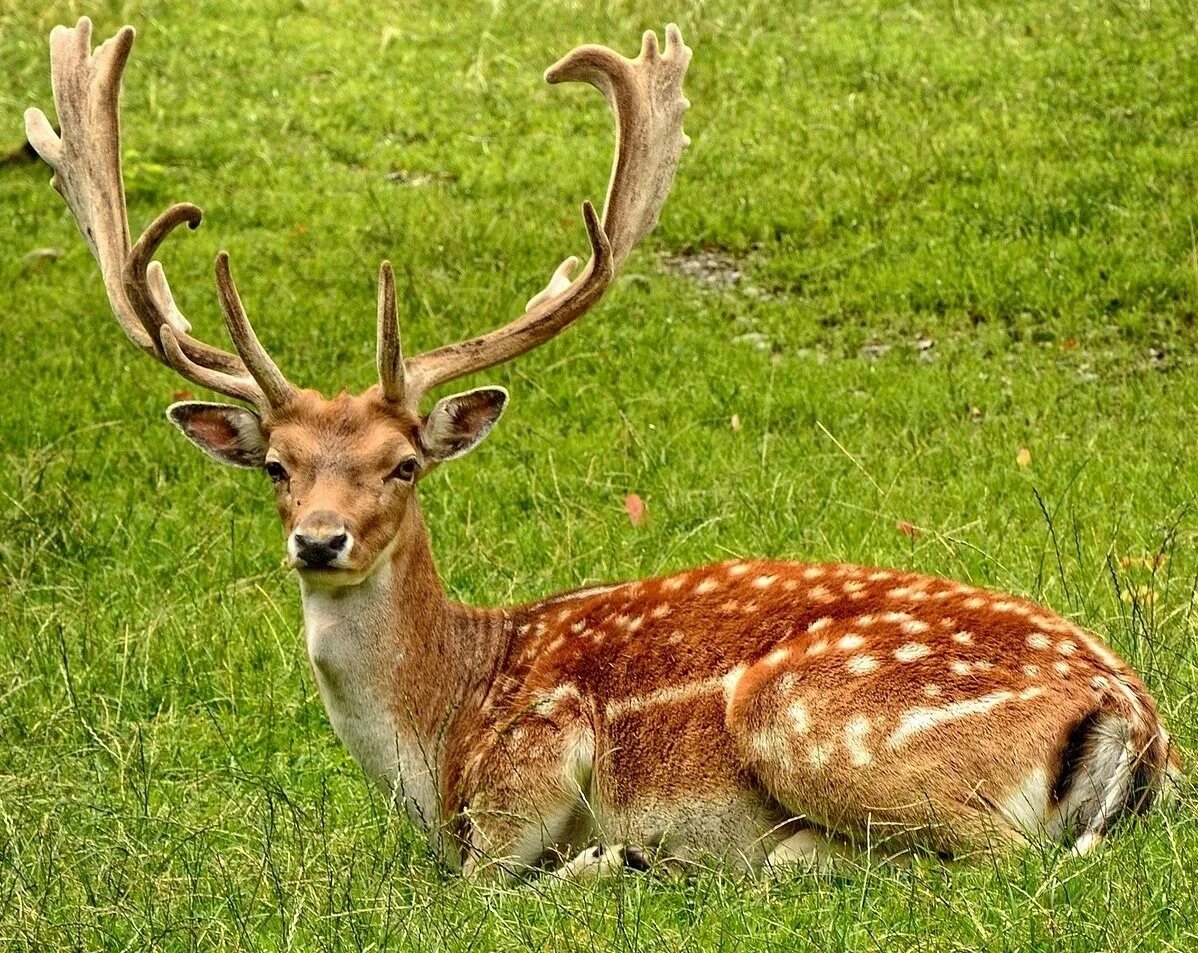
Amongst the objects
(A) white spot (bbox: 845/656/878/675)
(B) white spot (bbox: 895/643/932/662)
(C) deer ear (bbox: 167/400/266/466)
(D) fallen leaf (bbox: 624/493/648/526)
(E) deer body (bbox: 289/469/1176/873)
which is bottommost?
(D) fallen leaf (bbox: 624/493/648/526)

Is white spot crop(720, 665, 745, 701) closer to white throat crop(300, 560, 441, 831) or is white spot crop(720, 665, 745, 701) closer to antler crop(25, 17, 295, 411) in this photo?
white throat crop(300, 560, 441, 831)

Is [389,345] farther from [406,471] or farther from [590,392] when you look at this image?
[590,392]

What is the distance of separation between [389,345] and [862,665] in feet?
5.14

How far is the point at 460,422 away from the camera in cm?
601

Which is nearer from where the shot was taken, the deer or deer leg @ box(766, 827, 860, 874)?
the deer

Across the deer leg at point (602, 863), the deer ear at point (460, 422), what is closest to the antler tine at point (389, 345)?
the deer ear at point (460, 422)

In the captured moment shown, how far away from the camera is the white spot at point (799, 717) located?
524 centimetres

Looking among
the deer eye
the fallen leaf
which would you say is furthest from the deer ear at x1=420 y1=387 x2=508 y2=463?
the fallen leaf

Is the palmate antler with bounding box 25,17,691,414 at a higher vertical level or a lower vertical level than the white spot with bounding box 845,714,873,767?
higher

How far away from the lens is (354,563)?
18.1 ft

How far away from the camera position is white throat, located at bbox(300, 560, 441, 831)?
573cm

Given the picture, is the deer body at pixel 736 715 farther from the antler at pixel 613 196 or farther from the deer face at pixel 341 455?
the antler at pixel 613 196

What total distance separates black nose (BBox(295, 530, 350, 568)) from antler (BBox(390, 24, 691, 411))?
23.1 inches

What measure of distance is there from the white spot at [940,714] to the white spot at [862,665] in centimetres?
17
